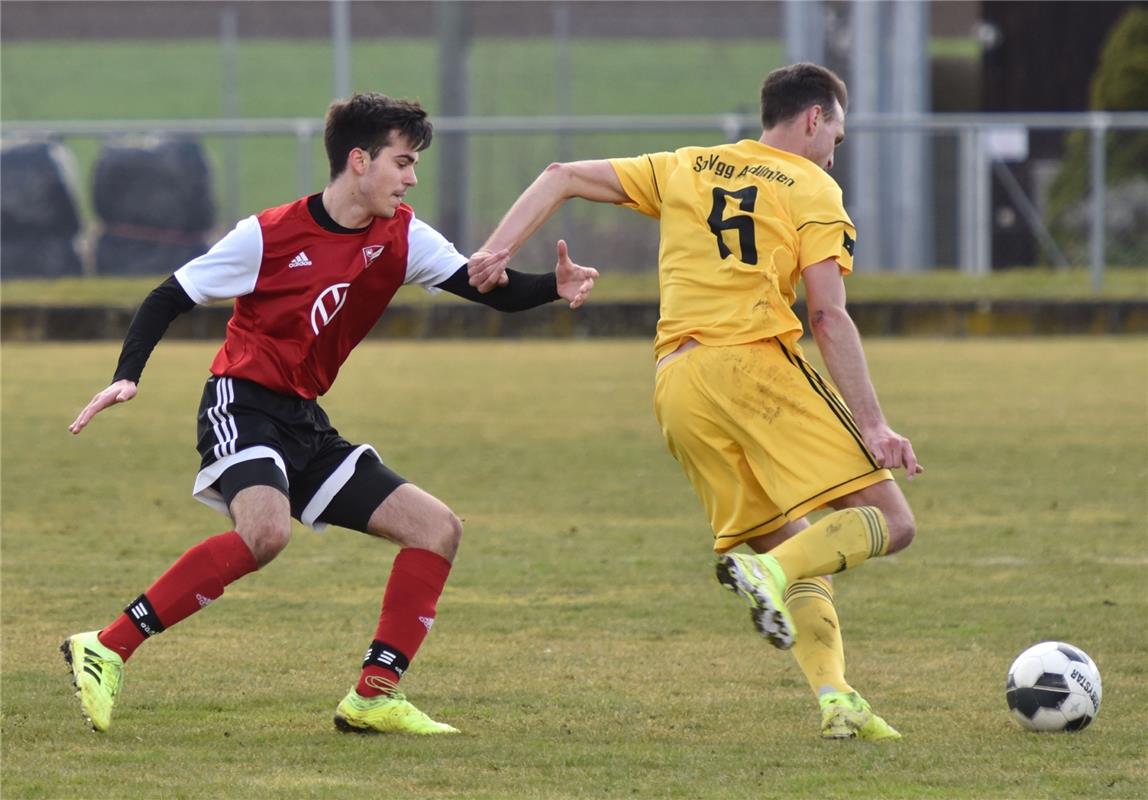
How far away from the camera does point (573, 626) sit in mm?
6695

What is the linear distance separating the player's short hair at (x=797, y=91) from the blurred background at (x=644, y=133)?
48.0 feet

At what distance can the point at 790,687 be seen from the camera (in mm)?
5719

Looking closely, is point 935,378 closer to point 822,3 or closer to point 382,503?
point 822,3

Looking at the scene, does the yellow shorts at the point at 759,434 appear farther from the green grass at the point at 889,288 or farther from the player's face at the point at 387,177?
the green grass at the point at 889,288

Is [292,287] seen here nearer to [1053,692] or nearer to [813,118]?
[813,118]

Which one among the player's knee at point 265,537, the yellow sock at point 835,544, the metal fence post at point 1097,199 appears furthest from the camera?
the metal fence post at point 1097,199

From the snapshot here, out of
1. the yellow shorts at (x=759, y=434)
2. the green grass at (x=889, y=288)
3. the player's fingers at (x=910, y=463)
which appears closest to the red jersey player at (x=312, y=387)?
the yellow shorts at (x=759, y=434)

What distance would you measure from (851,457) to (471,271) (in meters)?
1.14

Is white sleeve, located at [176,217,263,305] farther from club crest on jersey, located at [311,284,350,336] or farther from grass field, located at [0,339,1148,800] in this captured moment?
grass field, located at [0,339,1148,800]

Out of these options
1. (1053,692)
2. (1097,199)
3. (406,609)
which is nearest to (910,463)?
(1053,692)

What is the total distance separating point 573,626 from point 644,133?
15.6 metres

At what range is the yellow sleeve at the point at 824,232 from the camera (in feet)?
16.5

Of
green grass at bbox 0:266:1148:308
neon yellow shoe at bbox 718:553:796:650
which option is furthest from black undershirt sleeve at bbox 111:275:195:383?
green grass at bbox 0:266:1148:308

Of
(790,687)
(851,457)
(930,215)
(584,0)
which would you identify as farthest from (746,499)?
(584,0)
